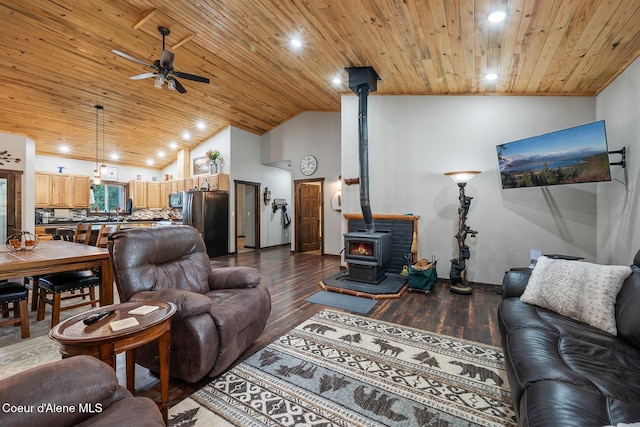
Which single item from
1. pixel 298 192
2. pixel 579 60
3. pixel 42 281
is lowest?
pixel 42 281

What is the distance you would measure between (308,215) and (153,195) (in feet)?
15.9

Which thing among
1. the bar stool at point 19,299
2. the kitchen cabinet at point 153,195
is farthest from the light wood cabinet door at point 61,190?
the bar stool at point 19,299

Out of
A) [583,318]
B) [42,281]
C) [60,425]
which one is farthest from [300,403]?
[42,281]

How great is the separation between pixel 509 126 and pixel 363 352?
391 cm

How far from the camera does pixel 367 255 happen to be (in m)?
4.26

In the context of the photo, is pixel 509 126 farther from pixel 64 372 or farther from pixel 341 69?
pixel 64 372

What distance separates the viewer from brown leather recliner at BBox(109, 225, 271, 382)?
1.80m

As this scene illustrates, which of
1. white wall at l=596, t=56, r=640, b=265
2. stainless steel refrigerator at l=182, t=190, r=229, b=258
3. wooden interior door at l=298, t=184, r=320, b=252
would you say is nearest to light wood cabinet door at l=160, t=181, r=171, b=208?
stainless steel refrigerator at l=182, t=190, r=229, b=258

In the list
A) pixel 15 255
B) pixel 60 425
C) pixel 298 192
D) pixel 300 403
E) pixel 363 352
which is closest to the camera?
pixel 60 425

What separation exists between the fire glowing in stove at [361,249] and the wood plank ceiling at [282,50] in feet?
8.41

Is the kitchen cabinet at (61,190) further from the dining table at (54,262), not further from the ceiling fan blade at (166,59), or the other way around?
the ceiling fan blade at (166,59)

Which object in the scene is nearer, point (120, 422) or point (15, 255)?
point (120, 422)

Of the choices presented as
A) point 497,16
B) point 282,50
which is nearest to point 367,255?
point 497,16

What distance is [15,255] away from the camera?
2.69 m
